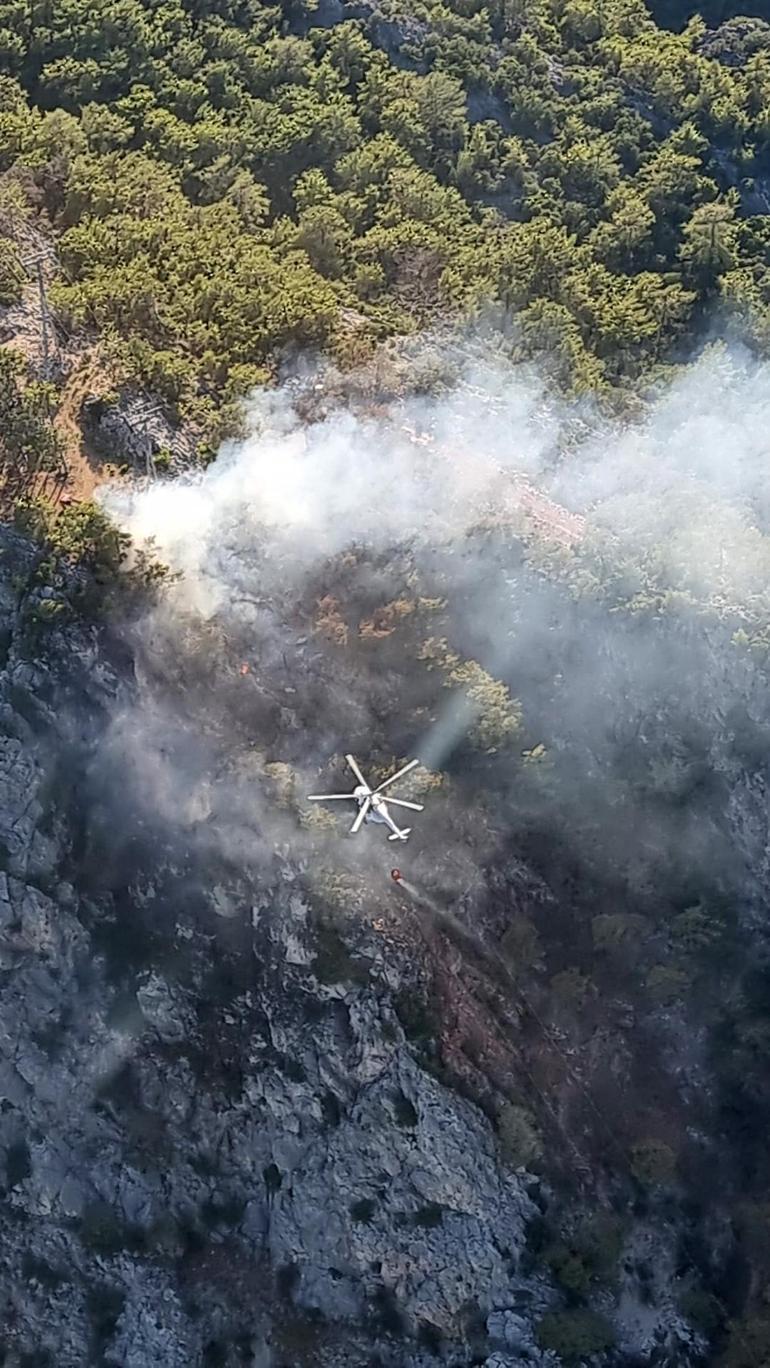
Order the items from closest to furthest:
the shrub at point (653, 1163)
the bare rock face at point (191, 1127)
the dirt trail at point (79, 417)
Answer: the bare rock face at point (191, 1127)
the shrub at point (653, 1163)
the dirt trail at point (79, 417)

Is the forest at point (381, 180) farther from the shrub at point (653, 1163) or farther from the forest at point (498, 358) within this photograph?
the shrub at point (653, 1163)

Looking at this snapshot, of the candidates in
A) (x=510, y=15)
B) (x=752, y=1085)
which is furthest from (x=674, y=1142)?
(x=510, y=15)

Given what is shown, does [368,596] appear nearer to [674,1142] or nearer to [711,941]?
[711,941]

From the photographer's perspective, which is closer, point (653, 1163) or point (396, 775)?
point (396, 775)

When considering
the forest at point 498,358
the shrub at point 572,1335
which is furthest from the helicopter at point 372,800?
the shrub at point 572,1335

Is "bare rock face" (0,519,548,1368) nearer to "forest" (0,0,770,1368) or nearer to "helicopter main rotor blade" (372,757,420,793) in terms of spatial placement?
"forest" (0,0,770,1368)

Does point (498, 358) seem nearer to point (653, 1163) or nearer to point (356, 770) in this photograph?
point (356, 770)

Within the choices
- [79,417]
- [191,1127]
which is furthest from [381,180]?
[191,1127]
